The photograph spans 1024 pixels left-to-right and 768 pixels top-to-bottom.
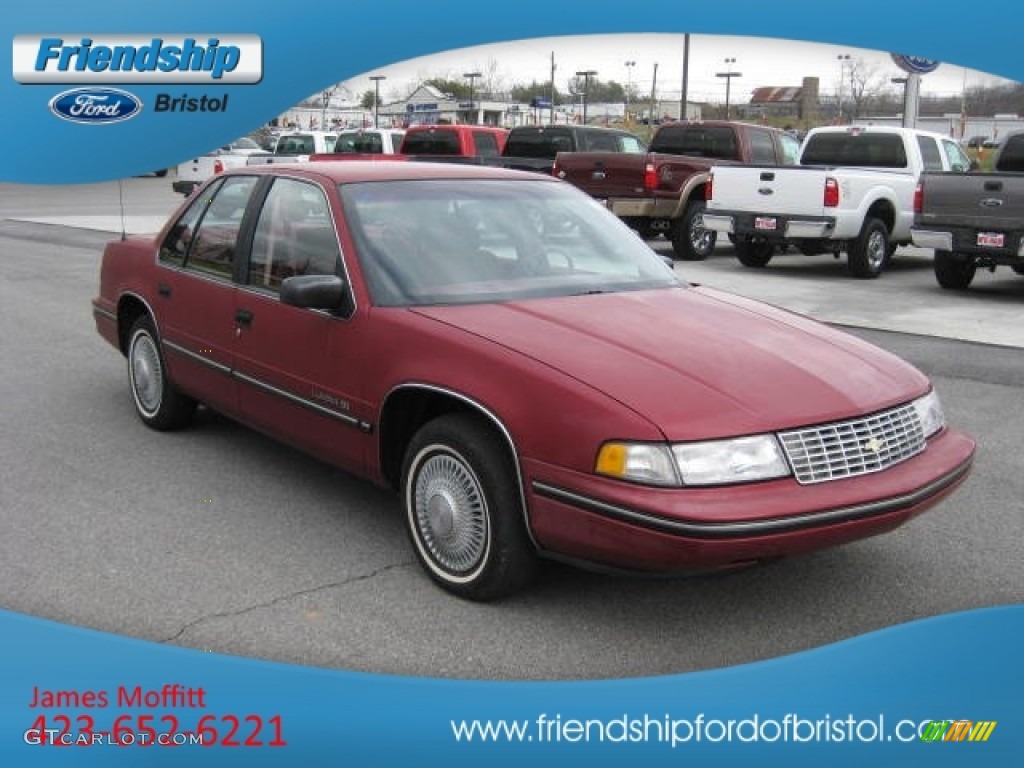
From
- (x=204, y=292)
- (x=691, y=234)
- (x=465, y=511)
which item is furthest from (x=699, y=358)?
(x=691, y=234)

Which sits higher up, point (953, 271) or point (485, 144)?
point (485, 144)

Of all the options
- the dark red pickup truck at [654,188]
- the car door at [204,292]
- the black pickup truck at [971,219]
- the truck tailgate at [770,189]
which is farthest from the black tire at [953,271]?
the car door at [204,292]

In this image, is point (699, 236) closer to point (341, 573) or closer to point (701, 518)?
point (341, 573)

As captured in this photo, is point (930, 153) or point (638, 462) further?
point (930, 153)

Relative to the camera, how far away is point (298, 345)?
4.81m

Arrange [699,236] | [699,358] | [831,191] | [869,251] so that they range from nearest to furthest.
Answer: [699,358]
[831,191]
[869,251]
[699,236]

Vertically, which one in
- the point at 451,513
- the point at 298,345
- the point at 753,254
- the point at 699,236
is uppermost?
the point at 298,345

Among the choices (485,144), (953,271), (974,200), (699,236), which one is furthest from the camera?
(485,144)

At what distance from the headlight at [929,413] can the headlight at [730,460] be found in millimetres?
867

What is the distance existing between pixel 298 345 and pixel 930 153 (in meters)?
13.4

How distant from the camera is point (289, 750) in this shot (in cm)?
325

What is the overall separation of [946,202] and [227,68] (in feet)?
27.3

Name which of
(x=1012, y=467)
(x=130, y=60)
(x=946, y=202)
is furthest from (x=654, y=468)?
(x=130, y=60)

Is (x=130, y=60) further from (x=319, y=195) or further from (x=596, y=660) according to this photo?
(x=596, y=660)
